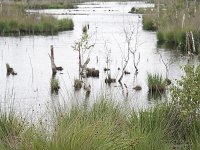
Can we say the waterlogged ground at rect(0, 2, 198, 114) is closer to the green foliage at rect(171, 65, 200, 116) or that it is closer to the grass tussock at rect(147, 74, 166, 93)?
the grass tussock at rect(147, 74, 166, 93)

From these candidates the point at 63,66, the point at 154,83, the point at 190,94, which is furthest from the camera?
the point at 63,66

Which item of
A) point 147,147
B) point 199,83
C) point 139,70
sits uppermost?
point 199,83

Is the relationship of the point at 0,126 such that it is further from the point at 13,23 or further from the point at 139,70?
the point at 13,23

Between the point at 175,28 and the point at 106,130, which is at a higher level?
the point at 106,130

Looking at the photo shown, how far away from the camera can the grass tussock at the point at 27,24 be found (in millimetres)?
40500

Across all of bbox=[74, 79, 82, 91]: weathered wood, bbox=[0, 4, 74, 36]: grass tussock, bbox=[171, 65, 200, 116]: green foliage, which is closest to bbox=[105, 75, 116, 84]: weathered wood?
bbox=[74, 79, 82, 91]: weathered wood

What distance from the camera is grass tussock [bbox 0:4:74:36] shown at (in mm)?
40500

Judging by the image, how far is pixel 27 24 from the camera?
135ft

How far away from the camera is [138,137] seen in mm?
7039

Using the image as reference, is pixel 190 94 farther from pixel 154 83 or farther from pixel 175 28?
pixel 175 28

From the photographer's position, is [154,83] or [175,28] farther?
[175,28]

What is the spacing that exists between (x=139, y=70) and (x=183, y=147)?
15779 millimetres

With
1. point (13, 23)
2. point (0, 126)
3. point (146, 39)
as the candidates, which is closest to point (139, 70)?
point (146, 39)

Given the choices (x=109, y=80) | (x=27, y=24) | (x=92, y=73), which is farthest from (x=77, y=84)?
(x=27, y=24)
